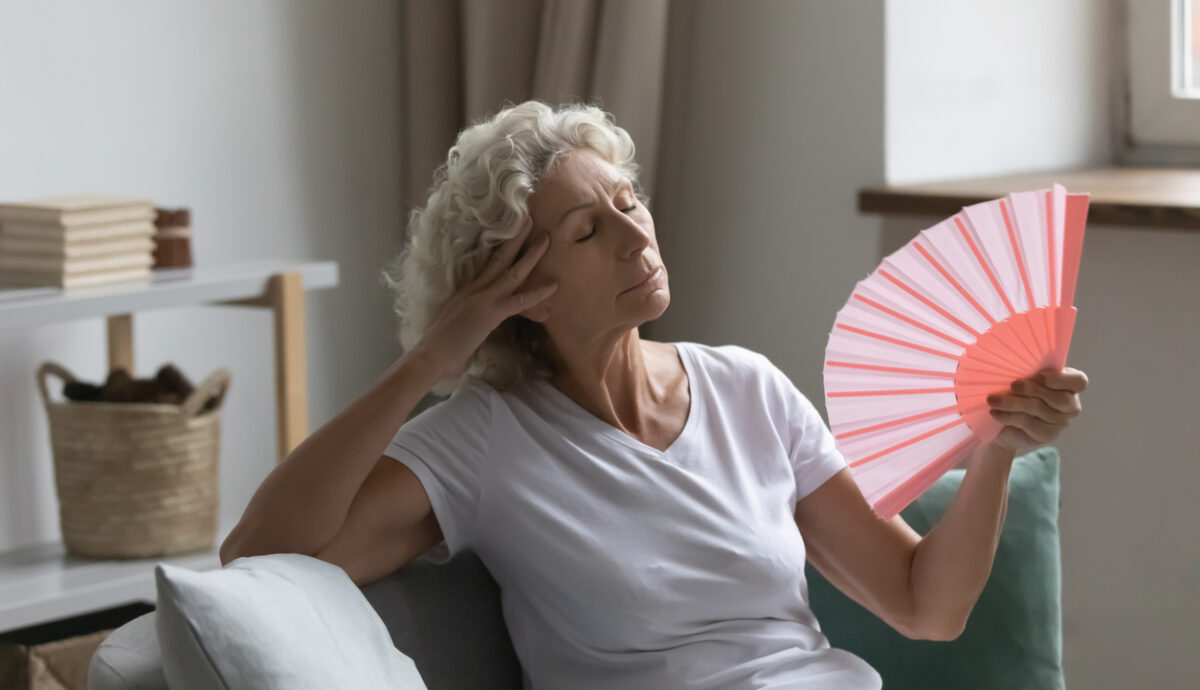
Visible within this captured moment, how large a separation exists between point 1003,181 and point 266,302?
1.29 metres

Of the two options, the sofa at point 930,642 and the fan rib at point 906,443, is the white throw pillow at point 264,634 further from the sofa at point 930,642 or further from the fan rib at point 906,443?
the fan rib at point 906,443

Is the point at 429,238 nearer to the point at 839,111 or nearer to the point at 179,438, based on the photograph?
the point at 179,438

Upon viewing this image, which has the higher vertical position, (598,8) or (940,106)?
(598,8)

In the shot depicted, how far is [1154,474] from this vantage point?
2148mm

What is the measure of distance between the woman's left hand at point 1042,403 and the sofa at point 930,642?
0.41 m

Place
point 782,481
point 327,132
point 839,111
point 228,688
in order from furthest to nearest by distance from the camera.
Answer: point 327,132, point 839,111, point 782,481, point 228,688

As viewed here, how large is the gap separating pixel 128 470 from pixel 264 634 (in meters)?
1.09

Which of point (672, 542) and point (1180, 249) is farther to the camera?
point (1180, 249)

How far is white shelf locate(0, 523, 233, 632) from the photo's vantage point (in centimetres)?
204

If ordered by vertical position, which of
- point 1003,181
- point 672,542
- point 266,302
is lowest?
point 672,542

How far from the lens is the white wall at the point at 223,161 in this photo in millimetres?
2275

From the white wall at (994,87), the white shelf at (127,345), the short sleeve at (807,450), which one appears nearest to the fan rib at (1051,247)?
the short sleeve at (807,450)

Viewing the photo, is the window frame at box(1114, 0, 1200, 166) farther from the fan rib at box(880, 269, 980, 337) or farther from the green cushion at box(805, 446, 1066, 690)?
the fan rib at box(880, 269, 980, 337)

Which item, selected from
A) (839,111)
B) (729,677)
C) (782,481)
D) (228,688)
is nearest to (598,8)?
(839,111)
